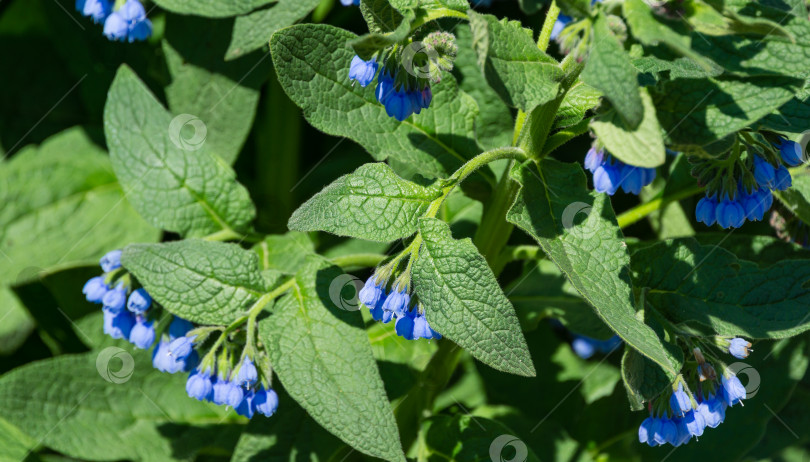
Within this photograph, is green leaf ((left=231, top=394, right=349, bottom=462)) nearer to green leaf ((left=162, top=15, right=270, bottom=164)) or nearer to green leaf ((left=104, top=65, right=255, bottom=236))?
green leaf ((left=104, top=65, right=255, bottom=236))

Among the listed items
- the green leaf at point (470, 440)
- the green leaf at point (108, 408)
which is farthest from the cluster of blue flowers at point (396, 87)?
the green leaf at point (108, 408)

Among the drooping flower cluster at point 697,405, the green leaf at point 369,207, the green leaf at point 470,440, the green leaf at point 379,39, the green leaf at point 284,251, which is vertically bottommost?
the green leaf at point 470,440

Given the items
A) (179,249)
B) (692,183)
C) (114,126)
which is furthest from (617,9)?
(114,126)

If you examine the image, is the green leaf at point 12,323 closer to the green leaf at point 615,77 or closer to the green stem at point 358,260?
the green stem at point 358,260

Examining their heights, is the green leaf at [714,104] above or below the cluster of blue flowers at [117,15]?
below

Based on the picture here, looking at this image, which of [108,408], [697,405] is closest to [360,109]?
[697,405]

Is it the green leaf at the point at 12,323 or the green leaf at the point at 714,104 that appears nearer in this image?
the green leaf at the point at 714,104

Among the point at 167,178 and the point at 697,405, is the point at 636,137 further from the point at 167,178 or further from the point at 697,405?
the point at 167,178

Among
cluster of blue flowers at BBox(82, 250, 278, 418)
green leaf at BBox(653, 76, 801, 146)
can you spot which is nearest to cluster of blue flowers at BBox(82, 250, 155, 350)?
cluster of blue flowers at BBox(82, 250, 278, 418)
